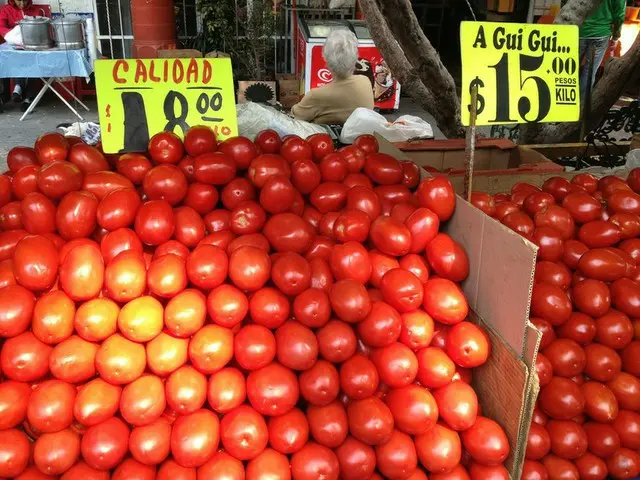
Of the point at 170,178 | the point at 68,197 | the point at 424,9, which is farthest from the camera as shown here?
the point at 424,9

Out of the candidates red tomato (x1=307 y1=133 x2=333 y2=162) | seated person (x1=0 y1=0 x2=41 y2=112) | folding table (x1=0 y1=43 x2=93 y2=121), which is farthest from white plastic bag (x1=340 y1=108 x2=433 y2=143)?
seated person (x1=0 y1=0 x2=41 y2=112)

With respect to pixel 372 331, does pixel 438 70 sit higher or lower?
higher

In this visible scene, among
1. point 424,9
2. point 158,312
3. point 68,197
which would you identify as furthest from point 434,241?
point 424,9

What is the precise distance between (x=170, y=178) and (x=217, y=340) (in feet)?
1.97

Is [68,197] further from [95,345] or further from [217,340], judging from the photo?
[217,340]

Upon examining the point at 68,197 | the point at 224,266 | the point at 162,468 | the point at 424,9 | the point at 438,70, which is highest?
the point at 424,9

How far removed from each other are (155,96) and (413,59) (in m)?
1.66

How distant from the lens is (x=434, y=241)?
63.8 inches

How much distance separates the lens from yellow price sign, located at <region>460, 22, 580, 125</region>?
183 cm

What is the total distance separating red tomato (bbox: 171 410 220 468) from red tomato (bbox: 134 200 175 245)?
523 millimetres

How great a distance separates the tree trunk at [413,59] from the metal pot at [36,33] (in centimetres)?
554

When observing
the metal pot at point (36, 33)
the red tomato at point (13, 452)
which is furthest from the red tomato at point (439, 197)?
the metal pot at point (36, 33)

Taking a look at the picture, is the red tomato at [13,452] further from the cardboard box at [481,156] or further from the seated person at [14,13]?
the seated person at [14,13]

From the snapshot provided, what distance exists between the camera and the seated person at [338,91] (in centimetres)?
431
